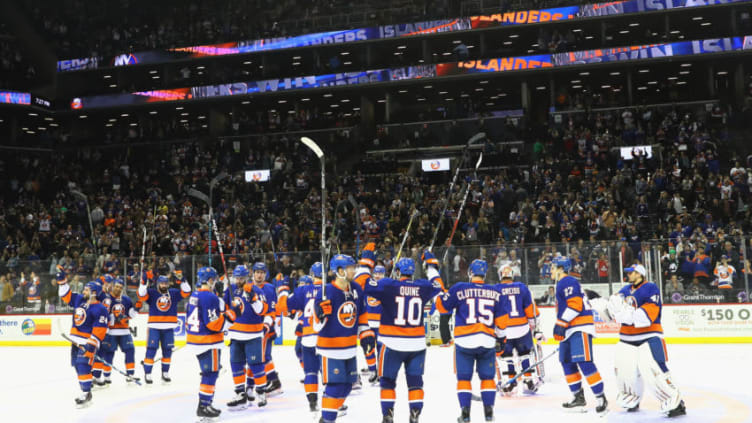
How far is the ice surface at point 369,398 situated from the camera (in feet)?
29.7

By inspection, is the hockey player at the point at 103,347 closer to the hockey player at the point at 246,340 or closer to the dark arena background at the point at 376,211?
the dark arena background at the point at 376,211

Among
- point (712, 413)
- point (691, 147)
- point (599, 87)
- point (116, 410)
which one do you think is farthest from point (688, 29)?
point (116, 410)

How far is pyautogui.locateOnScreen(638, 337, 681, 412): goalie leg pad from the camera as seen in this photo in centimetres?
841

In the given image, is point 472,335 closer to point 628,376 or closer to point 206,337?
point 628,376

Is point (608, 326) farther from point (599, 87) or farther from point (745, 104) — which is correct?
point (599, 87)

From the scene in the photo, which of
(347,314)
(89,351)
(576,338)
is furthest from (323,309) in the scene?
(89,351)

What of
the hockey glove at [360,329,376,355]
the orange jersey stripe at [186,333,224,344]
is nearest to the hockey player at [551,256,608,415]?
the hockey glove at [360,329,376,355]

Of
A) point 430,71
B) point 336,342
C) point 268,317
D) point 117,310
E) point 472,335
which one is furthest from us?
point 430,71

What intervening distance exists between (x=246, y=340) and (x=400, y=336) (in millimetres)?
2708

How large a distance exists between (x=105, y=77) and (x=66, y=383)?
29236mm

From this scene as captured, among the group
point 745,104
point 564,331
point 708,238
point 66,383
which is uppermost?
point 745,104

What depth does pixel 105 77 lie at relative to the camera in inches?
1540

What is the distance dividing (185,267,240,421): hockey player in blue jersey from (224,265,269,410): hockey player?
1.05ft

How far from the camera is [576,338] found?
28.9ft
